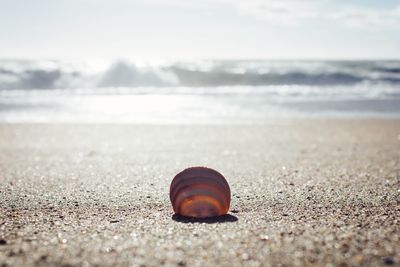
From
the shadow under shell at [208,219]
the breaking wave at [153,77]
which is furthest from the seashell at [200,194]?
the breaking wave at [153,77]

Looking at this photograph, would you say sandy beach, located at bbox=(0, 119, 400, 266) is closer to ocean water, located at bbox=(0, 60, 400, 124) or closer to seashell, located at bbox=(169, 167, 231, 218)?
seashell, located at bbox=(169, 167, 231, 218)

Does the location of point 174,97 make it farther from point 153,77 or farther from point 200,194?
point 200,194

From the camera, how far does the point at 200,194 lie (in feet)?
9.67

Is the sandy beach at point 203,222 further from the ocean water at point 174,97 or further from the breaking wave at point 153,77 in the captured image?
the breaking wave at point 153,77

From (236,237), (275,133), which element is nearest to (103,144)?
(275,133)

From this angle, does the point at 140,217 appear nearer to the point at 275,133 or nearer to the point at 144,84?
the point at 275,133

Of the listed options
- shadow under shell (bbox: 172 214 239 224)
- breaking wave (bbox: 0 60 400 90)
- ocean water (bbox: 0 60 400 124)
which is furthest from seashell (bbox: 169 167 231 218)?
breaking wave (bbox: 0 60 400 90)

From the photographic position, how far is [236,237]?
261 cm

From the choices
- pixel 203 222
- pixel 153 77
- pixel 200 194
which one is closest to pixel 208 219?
pixel 203 222

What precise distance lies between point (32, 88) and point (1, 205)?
18272 mm

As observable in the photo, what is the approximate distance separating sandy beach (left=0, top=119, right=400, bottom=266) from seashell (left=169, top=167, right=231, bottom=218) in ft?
0.30

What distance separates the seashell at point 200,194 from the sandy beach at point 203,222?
91mm

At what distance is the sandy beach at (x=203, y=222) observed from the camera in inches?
92.6

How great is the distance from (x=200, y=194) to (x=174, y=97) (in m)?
14.3
